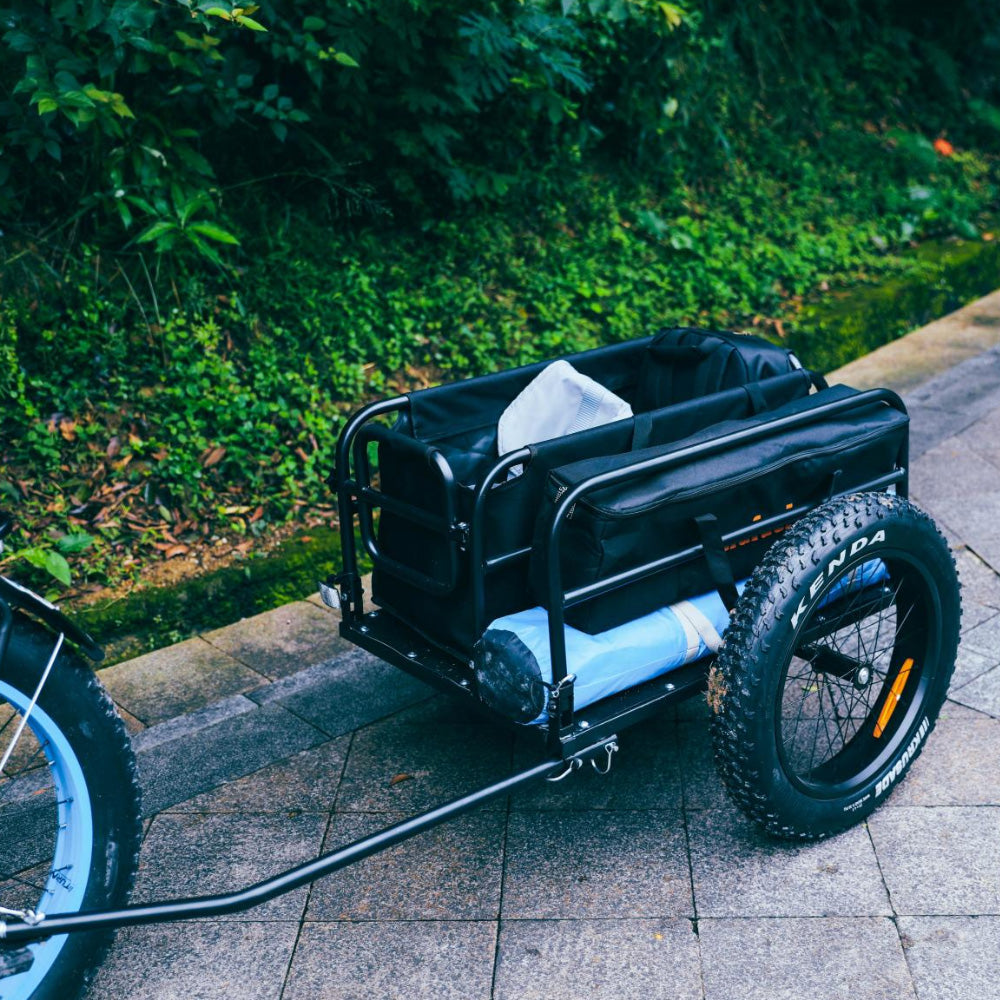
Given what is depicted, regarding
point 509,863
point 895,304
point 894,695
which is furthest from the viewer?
point 895,304

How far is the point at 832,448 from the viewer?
2.82 meters

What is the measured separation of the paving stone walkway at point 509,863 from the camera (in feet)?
7.98

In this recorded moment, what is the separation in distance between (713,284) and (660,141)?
4.06 feet

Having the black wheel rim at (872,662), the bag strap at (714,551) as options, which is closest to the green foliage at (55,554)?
the bag strap at (714,551)

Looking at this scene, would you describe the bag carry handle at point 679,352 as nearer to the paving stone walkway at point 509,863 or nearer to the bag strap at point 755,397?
the bag strap at point 755,397

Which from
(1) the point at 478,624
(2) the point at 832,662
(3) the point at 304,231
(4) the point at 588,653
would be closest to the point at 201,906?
(1) the point at 478,624

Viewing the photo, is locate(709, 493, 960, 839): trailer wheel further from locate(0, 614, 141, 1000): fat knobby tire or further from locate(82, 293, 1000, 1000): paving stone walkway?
locate(0, 614, 141, 1000): fat knobby tire

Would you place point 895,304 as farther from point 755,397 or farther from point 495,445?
point 495,445

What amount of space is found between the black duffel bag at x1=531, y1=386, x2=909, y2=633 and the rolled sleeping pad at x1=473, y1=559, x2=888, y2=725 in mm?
51

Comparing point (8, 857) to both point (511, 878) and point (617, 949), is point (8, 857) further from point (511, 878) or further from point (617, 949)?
point (617, 949)

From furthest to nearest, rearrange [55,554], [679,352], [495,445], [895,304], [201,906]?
[895,304], [55,554], [679,352], [495,445], [201,906]

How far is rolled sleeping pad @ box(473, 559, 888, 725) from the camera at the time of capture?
8.15 ft

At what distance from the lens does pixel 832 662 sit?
3012 mm

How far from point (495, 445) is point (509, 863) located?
1.13m
